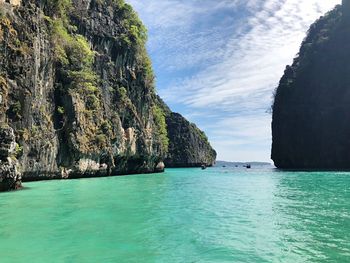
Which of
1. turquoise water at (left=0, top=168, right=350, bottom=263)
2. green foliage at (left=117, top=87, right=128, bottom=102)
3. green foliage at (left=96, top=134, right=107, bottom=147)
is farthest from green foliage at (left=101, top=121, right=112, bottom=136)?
turquoise water at (left=0, top=168, right=350, bottom=263)

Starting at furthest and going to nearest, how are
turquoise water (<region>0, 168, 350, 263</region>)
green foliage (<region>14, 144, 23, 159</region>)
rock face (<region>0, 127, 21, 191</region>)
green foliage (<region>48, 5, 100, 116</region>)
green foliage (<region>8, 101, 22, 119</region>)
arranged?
green foliage (<region>48, 5, 100, 116</region>)
green foliage (<region>8, 101, 22, 119</region>)
green foliage (<region>14, 144, 23, 159</region>)
rock face (<region>0, 127, 21, 191</region>)
turquoise water (<region>0, 168, 350, 263</region>)

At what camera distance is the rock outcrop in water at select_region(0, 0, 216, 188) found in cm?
2823

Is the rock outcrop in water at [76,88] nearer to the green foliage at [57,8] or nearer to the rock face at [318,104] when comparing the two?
the green foliage at [57,8]

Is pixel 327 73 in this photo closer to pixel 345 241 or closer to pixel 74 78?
pixel 74 78

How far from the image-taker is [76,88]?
37.3 meters

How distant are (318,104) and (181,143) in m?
58.9

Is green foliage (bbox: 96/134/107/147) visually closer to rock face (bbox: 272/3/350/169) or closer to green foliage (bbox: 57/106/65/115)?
green foliage (bbox: 57/106/65/115)

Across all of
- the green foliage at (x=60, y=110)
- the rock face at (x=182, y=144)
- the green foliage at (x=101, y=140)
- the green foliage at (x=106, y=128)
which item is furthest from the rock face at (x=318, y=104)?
the rock face at (x=182, y=144)

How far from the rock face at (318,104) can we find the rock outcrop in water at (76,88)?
93.8ft

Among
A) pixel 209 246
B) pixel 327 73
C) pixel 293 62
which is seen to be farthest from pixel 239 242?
pixel 293 62

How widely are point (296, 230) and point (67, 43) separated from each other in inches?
1281

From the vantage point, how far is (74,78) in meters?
37.0

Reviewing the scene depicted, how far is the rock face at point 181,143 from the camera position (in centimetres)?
12281

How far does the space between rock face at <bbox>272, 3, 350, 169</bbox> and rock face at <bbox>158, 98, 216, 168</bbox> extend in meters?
48.7
